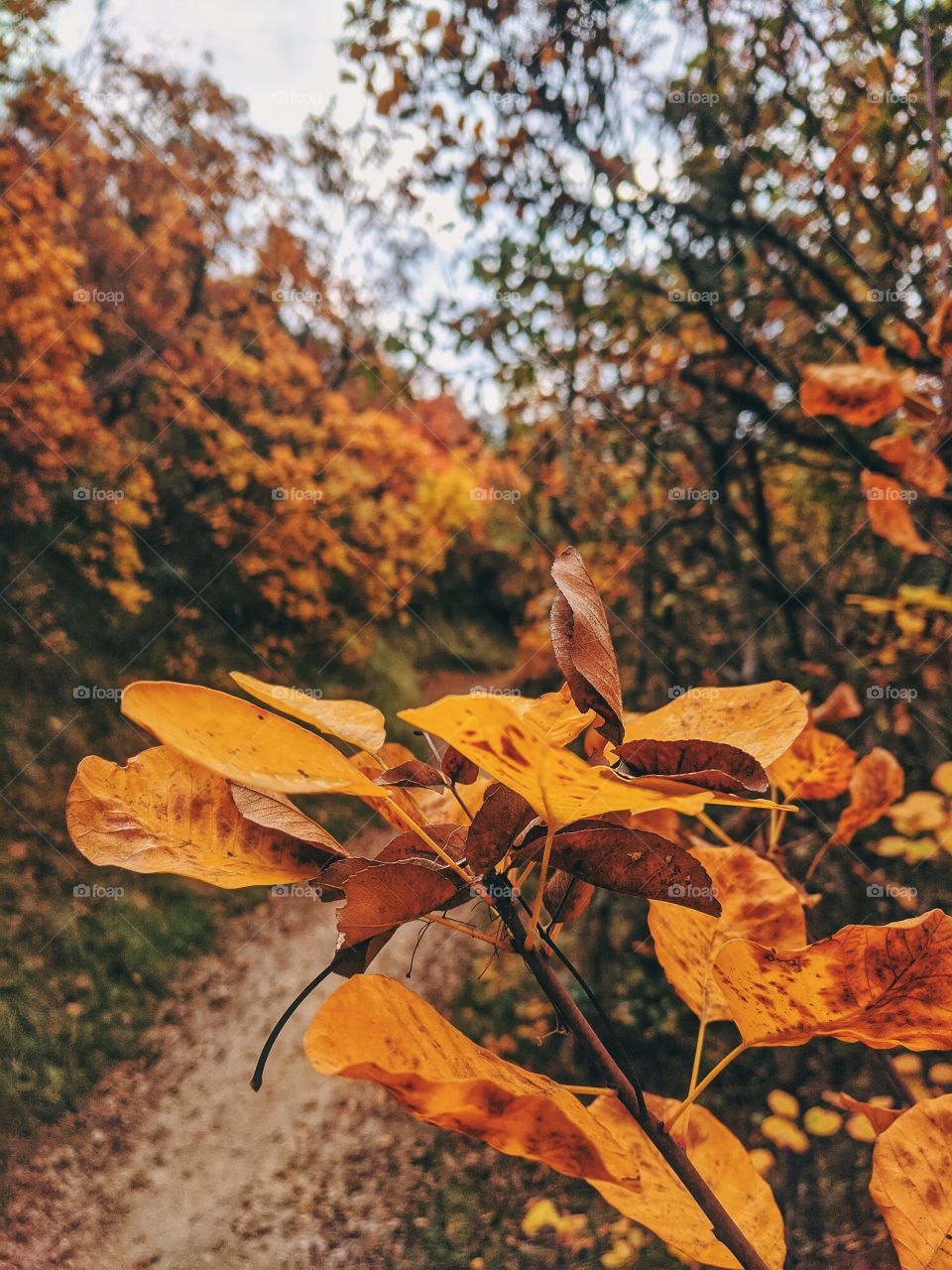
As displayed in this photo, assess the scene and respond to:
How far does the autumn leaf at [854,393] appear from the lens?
69 centimetres

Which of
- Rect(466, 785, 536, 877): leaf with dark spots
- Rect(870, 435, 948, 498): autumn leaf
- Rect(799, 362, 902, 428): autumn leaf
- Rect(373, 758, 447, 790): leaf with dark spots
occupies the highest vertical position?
Rect(799, 362, 902, 428): autumn leaf

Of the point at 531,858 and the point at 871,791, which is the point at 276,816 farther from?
the point at 871,791

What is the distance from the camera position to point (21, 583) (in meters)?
2.85

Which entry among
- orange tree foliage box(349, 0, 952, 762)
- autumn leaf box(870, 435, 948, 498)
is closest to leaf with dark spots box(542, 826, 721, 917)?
autumn leaf box(870, 435, 948, 498)

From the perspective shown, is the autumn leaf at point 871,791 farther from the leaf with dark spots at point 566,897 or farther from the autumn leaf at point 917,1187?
the leaf with dark spots at point 566,897

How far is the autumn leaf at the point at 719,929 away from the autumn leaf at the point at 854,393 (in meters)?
0.48

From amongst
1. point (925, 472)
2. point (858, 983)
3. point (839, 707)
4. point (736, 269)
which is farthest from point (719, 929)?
point (736, 269)

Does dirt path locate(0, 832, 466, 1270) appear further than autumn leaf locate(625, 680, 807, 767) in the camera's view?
Yes

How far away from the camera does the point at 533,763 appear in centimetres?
22

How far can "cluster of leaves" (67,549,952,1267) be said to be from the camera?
0.74ft

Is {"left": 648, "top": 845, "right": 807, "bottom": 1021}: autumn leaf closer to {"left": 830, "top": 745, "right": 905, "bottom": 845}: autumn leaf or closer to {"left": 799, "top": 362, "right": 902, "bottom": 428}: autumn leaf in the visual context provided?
{"left": 830, "top": 745, "right": 905, "bottom": 845}: autumn leaf

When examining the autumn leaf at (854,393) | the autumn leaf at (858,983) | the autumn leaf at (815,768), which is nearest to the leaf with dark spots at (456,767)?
the autumn leaf at (858,983)

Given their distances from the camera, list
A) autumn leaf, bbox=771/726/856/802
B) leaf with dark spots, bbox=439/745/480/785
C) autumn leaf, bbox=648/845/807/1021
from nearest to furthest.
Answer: leaf with dark spots, bbox=439/745/480/785
autumn leaf, bbox=648/845/807/1021
autumn leaf, bbox=771/726/856/802

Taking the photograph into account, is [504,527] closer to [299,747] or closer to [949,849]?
[949,849]
